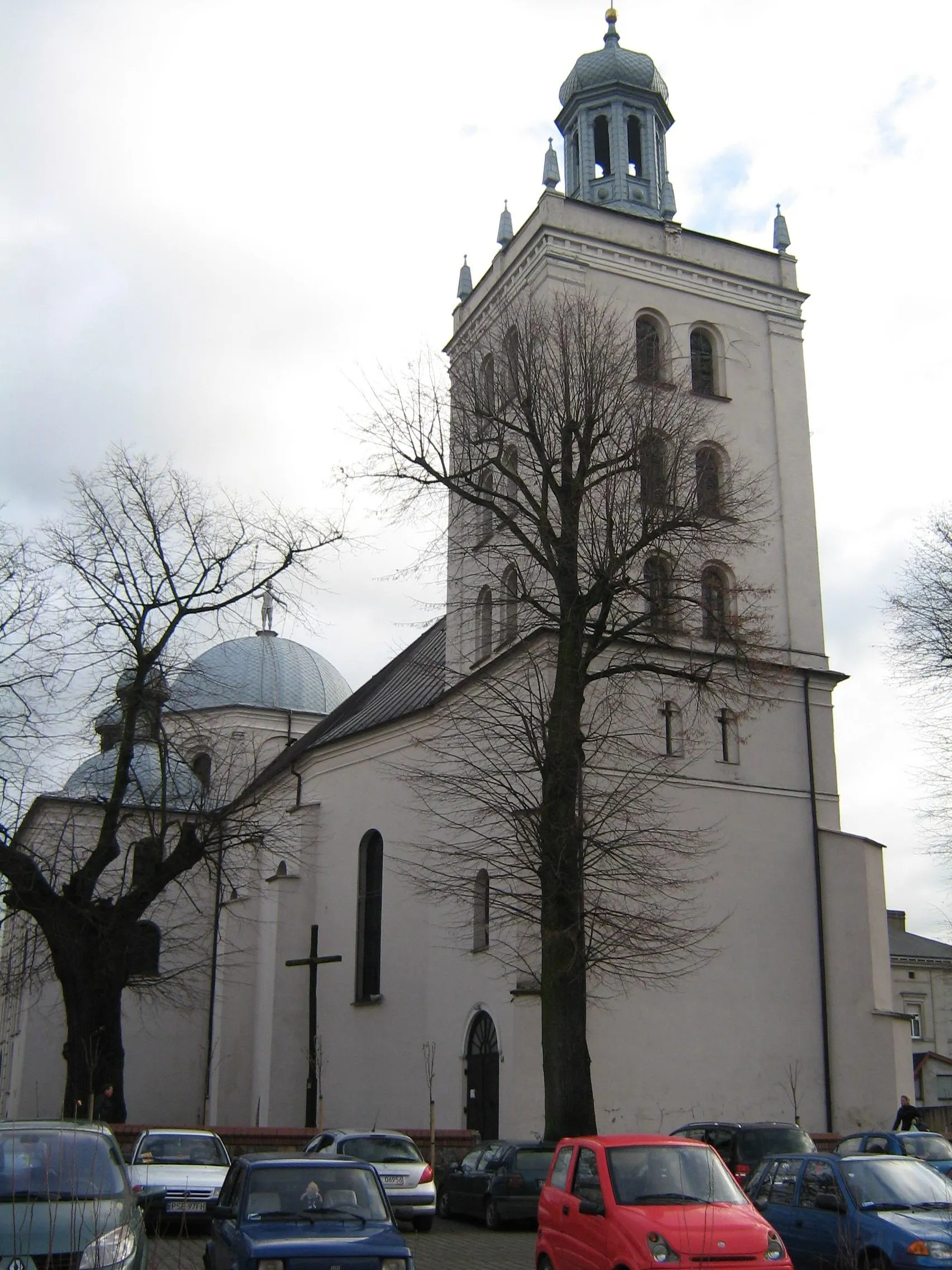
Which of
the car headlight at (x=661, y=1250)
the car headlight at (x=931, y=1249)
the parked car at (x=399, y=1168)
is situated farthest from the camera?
the parked car at (x=399, y=1168)

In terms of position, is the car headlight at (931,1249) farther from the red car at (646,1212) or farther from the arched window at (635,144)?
the arched window at (635,144)

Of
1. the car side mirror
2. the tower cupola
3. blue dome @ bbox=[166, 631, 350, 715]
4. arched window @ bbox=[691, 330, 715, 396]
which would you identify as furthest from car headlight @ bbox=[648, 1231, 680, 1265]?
blue dome @ bbox=[166, 631, 350, 715]

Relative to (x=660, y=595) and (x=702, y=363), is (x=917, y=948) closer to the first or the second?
(x=702, y=363)

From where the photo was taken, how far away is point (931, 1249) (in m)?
10.7

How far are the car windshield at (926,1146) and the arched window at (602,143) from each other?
2380 cm

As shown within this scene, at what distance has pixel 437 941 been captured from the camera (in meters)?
27.4

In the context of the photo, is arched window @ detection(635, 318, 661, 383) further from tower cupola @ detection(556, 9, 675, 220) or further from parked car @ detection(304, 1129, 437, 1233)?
parked car @ detection(304, 1129, 437, 1233)

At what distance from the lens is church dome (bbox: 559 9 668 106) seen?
32.4 m

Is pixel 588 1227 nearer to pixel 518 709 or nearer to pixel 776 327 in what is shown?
pixel 518 709

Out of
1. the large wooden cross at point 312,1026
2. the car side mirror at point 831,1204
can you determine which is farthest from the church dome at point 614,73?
the car side mirror at point 831,1204

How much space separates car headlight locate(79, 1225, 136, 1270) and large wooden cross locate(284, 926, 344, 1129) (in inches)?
801

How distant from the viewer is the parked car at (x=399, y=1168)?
16.9 m

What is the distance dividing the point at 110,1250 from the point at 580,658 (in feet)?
36.4

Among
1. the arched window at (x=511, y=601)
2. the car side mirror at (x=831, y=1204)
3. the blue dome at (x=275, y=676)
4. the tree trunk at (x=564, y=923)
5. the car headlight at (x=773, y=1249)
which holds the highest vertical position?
the blue dome at (x=275, y=676)
